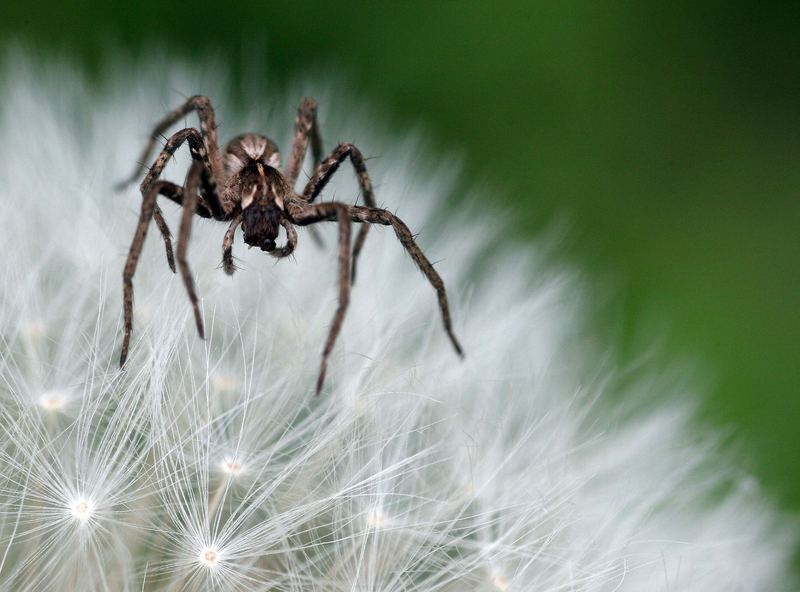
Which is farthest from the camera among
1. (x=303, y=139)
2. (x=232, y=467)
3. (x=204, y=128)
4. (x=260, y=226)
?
(x=303, y=139)

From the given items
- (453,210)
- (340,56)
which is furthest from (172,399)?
(340,56)

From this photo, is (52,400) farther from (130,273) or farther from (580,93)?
(580,93)

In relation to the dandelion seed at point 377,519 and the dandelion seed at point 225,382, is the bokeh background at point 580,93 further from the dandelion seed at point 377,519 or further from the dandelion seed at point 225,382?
the dandelion seed at point 377,519

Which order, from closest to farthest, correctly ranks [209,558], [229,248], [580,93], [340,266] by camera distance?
[209,558] → [340,266] → [229,248] → [580,93]

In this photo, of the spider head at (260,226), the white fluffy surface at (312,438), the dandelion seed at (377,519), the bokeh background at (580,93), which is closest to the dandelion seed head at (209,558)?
the white fluffy surface at (312,438)

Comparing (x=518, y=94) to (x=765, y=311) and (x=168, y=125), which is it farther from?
(x=168, y=125)

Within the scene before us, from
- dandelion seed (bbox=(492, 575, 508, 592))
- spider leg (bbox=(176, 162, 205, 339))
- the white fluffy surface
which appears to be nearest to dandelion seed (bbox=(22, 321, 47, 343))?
the white fluffy surface

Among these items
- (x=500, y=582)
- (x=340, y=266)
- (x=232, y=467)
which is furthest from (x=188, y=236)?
(x=500, y=582)
